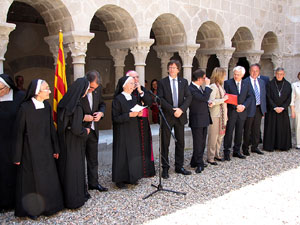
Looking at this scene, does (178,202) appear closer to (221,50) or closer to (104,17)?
(104,17)

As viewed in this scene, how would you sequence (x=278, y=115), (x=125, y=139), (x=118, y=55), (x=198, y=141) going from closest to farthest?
(x=125, y=139)
(x=198, y=141)
(x=278, y=115)
(x=118, y=55)

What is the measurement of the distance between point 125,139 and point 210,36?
14.0ft

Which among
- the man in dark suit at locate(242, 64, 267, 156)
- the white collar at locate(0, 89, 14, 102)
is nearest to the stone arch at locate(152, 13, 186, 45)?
the man in dark suit at locate(242, 64, 267, 156)

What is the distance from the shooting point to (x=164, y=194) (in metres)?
3.97

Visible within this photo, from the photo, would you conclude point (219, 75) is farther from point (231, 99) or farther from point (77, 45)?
point (77, 45)

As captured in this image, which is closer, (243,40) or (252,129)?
(252,129)

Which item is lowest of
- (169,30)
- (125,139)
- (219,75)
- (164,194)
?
(164,194)

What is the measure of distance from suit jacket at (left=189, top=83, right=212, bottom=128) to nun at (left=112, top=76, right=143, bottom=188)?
990 millimetres

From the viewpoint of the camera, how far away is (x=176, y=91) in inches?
179

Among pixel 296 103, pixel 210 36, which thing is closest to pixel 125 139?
pixel 296 103

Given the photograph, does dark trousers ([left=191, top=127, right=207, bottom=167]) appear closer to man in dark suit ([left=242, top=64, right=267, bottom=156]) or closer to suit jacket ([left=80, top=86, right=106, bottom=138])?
man in dark suit ([left=242, top=64, right=267, bottom=156])

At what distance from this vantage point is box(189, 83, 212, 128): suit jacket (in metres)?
4.69

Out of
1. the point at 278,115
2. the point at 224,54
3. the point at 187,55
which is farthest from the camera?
the point at 224,54

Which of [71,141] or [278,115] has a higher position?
[71,141]
